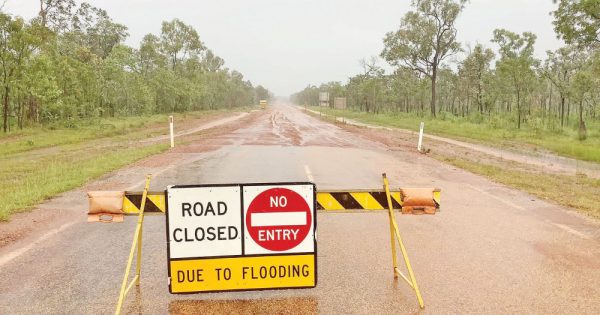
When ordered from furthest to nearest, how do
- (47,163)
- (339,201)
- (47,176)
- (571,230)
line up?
1. (47,163)
2. (47,176)
3. (571,230)
4. (339,201)

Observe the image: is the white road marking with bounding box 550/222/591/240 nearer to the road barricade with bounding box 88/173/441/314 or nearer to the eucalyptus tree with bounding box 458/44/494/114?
the road barricade with bounding box 88/173/441/314

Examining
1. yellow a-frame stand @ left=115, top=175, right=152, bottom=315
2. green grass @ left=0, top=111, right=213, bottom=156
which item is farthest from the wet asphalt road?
green grass @ left=0, top=111, right=213, bottom=156

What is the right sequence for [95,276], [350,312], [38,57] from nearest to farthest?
[350,312], [95,276], [38,57]

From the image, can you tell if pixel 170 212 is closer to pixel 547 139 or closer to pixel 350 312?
pixel 350 312

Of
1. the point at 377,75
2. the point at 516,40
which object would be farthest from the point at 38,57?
the point at 377,75

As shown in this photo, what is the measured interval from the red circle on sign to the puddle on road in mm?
524

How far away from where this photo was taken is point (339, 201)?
14.1 ft

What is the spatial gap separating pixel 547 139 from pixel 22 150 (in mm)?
28381

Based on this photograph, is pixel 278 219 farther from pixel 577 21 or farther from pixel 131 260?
pixel 577 21

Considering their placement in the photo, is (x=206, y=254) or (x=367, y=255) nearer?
(x=206, y=254)

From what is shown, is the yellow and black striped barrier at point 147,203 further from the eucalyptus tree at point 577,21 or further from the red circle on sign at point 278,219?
the eucalyptus tree at point 577,21

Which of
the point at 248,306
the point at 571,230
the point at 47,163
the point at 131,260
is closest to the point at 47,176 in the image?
the point at 47,163

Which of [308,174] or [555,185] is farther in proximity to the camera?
[308,174]

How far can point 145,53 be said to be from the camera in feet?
175
